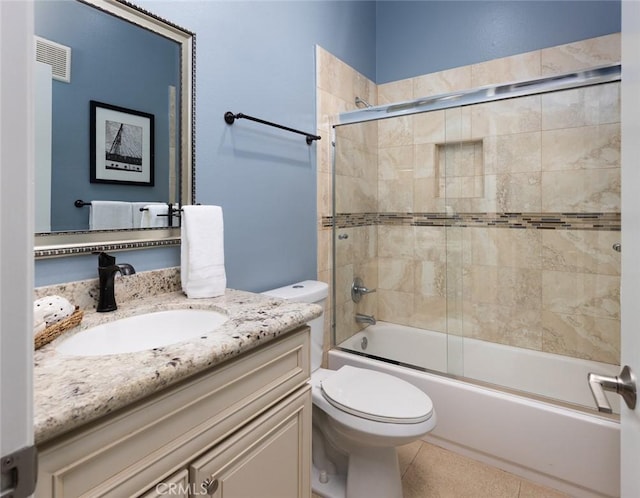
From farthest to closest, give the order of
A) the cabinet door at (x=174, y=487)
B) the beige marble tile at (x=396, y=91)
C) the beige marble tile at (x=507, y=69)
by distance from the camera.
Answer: the beige marble tile at (x=396, y=91)
the beige marble tile at (x=507, y=69)
the cabinet door at (x=174, y=487)

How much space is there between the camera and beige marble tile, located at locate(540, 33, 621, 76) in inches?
76.6

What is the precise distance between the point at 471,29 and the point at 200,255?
2.29 metres

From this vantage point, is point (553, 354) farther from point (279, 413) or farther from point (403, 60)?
point (403, 60)

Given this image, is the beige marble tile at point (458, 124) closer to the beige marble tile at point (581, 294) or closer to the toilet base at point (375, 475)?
the beige marble tile at point (581, 294)

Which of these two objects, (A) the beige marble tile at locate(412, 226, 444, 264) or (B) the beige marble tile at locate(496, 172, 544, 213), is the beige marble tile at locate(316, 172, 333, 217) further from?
(B) the beige marble tile at locate(496, 172, 544, 213)

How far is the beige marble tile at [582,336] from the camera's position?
1.89 meters

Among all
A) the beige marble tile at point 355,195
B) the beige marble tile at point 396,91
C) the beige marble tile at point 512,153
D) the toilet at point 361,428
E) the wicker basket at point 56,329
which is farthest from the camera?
the beige marble tile at point 396,91

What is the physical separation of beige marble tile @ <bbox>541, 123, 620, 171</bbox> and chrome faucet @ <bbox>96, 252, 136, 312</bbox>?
2194mm

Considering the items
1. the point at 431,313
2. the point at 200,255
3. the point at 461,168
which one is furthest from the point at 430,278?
the point at 200,255

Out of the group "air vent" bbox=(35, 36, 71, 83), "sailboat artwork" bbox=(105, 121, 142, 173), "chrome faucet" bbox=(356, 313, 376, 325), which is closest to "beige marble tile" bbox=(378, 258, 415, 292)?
"chrome faucet" bbox=(356, 313, 376, 325)

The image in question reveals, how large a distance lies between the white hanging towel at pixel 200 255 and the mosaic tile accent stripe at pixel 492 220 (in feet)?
3.15

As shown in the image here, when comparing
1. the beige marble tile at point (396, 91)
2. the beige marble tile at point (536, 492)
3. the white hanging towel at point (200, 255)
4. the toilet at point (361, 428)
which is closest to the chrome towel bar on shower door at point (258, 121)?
the white hanging towel at point (200, 255)

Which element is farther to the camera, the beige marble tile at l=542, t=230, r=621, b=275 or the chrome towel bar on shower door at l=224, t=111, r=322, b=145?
the beige marble tile at l=542, t=230, r=621, b=275

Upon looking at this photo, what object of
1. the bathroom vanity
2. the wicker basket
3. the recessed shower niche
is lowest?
the bathroom vanity
